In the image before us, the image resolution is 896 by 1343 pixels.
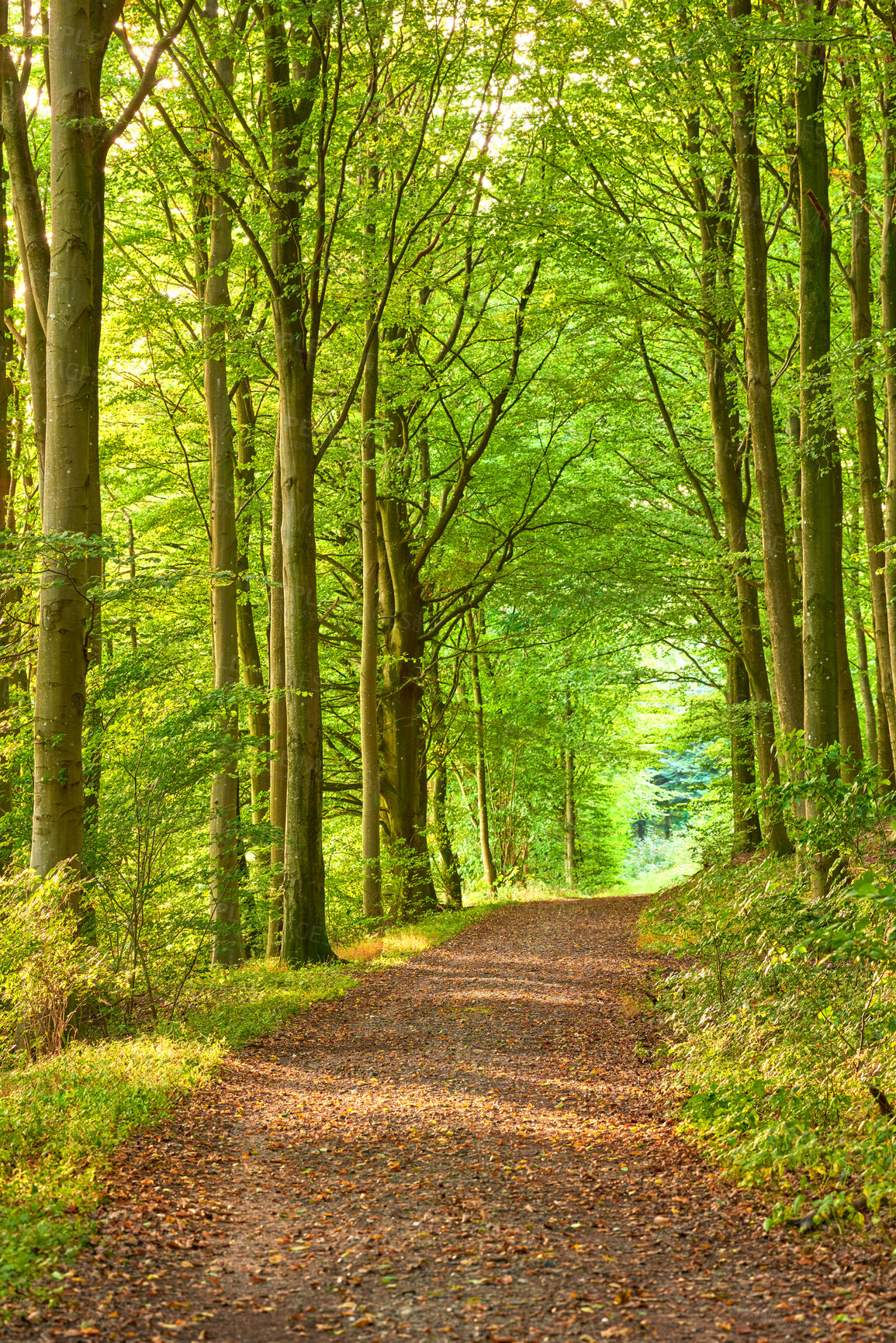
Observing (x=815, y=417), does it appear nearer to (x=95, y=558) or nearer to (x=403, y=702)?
(x=95, y=558)

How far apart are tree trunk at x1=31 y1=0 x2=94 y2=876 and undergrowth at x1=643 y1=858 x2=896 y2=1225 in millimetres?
4595

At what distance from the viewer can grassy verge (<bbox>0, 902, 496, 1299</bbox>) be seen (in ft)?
12.6

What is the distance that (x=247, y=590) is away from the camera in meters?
15.9

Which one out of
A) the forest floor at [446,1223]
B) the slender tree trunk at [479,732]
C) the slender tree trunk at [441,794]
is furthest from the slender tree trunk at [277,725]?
the slender tree trunk at [479,732]

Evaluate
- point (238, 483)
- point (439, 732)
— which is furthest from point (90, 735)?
point (439, 732)

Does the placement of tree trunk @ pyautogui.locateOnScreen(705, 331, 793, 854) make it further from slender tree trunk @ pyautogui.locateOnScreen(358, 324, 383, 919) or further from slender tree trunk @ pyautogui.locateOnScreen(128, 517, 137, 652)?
slender tree trunk @ pyautogui.locateOnScreen(128, 517, 137, 652)

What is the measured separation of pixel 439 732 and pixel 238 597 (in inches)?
240

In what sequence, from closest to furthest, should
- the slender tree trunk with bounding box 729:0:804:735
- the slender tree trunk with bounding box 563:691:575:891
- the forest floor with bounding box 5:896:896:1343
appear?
the forest floor with bounding box 5:896:896:1343 → the slender tree trunk with bounding box 729:0:804:735 → the slender tree trunk with bounding box 563:691:575:891

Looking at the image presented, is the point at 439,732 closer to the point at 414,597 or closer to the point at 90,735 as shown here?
the point at 414,597

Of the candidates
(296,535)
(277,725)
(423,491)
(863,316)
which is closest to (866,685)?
(863,316)

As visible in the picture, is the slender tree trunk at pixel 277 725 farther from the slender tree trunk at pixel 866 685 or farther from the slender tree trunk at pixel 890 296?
the slender tree trunk at pixel 866 685

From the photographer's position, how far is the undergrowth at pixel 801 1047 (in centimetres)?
421

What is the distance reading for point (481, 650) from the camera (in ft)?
64.3

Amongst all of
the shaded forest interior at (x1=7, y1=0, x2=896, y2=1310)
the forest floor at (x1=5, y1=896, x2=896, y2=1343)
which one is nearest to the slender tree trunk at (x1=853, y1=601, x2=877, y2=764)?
the shaded forest interior at (x1=7, y1=0, x2=896, y2=1310)
